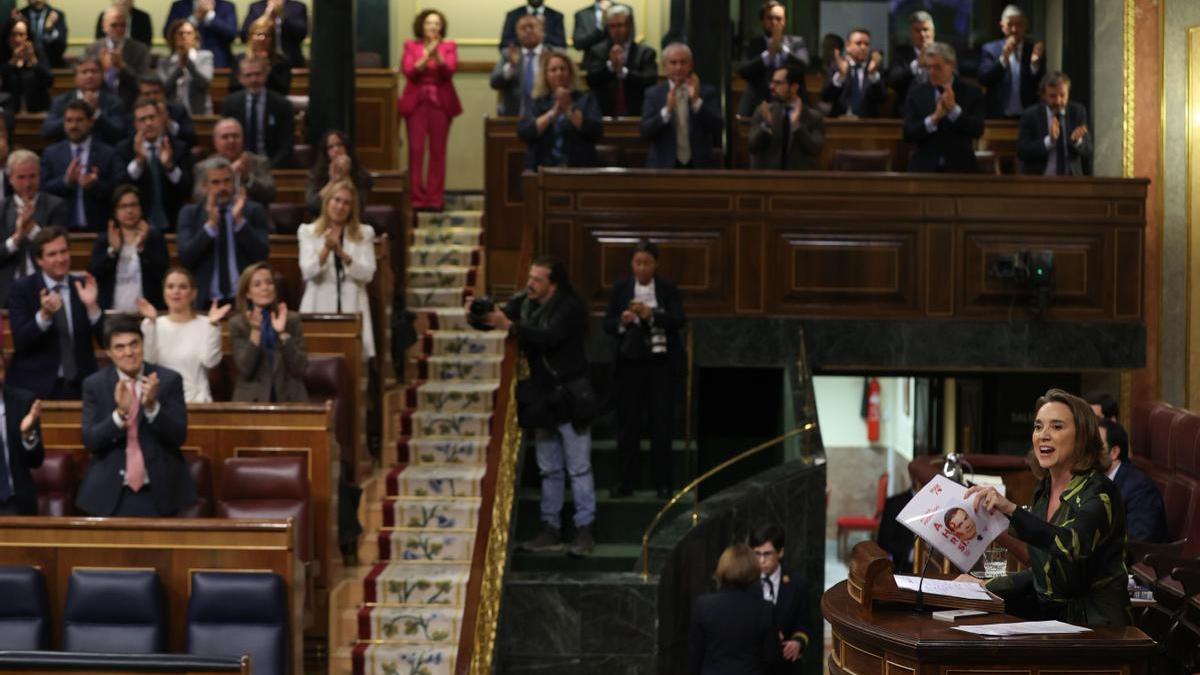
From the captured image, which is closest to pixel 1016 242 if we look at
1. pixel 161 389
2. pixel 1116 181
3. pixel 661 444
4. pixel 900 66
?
pixel 1116 181

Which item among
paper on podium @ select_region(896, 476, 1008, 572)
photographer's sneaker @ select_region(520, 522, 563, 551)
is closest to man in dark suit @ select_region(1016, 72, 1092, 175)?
photographer's sneaker @ select_region(520, 522, 563, 551)

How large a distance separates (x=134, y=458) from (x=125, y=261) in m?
1.91

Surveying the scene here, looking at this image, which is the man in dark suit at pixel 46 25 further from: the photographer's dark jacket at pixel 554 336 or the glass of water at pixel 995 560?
the glass of water at pixel 995 560

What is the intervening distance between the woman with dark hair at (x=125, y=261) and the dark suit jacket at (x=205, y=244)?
0.16 metres

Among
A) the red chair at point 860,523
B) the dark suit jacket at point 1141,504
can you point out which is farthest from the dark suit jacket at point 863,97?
the red chair at point 860,523

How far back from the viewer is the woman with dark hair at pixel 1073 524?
4.13m

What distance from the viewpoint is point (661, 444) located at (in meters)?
8.57

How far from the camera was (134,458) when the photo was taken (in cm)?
640

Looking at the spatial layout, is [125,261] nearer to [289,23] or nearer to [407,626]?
[407,626]

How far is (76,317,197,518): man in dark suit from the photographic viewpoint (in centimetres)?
635

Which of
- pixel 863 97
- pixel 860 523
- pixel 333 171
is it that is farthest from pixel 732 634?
pixel 860 523

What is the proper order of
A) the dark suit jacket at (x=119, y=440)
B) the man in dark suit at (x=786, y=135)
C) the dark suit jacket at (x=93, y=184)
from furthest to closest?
the man in dark suit at (x=786, y=135)
the dark suit jacket at (x=93, y=184)
the dark suit jacket at (x=119, y=440)

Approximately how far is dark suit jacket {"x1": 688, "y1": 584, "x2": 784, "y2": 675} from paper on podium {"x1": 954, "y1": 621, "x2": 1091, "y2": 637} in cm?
241

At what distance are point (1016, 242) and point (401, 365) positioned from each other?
3480 mm
